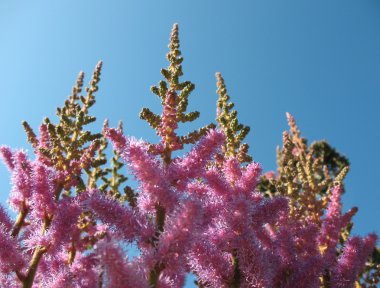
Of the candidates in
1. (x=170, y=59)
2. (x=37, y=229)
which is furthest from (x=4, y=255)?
(x=170, y=59)

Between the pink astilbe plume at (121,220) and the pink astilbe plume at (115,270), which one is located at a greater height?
the pink astilbe plume at (121,220)

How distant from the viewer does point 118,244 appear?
2.96 meters

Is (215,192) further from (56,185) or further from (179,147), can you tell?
(56,185)

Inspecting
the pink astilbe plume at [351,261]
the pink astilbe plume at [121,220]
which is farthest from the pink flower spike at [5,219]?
the pink astilbe plume at [351,261]

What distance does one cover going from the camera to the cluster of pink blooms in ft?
11.7

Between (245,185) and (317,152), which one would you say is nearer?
(245,185)

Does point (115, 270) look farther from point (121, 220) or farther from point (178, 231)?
point (121, 220)

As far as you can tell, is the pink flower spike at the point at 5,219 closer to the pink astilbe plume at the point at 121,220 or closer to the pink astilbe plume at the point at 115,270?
the pink astilbe plume at the point at 121,220

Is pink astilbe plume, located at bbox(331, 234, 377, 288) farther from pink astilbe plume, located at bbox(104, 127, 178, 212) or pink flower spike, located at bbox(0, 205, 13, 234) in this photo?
pink flower spike, located at bbox(0, 205, 13, 234)

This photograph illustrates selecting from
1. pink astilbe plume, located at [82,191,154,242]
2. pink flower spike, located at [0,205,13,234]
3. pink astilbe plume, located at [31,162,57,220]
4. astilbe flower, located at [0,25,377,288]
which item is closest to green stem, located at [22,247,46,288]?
astilbe flower, located at [0,25,377,288]

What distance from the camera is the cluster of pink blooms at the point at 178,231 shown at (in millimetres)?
3566

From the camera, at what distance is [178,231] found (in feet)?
10.5

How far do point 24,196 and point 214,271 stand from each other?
2314 mm

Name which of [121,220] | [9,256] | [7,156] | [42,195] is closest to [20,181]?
[42,195]
